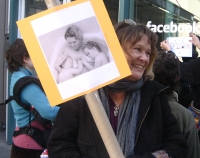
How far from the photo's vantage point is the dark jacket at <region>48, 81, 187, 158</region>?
1524 millimetres

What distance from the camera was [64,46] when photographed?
1.20 meters

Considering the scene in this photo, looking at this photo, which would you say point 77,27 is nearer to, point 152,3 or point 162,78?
point 162,78

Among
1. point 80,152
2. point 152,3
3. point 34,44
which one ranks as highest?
point 152,3

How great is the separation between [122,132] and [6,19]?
197 inches

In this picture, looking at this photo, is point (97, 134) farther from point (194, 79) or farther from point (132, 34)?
point (194, 79)

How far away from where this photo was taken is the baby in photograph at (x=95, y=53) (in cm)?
119

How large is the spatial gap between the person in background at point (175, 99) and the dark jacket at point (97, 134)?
26 cm

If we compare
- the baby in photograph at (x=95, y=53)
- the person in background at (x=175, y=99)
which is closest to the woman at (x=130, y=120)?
the person in background at (x=175, y=99)

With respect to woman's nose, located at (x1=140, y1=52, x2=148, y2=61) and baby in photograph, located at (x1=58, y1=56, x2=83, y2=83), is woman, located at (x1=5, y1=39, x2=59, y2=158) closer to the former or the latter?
woman's nose, located at (x1=140, y1=52, x2=148, y2=61)

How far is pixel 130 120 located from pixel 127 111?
0.16ft

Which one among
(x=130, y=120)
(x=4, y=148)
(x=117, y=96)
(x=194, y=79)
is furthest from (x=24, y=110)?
(x=4, y=148)

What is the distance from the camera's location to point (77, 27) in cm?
118

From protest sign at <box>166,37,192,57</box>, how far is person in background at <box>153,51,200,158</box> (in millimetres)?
1559

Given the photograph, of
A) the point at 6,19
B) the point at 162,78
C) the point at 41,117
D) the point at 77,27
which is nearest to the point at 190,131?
the point at 162,78
